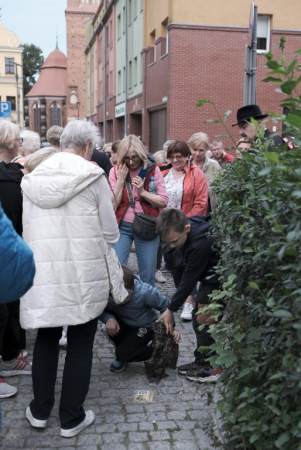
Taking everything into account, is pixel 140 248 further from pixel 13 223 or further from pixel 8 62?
pixel 8 62

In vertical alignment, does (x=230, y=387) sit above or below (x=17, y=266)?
below

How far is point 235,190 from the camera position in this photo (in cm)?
319

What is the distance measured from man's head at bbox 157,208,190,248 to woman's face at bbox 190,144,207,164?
3.01 meters

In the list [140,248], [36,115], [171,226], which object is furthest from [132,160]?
[36,115]

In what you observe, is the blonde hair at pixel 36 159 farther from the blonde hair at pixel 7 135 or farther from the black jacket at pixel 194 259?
the black jacket at pixel 194 259

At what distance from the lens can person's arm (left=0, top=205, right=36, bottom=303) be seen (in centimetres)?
183

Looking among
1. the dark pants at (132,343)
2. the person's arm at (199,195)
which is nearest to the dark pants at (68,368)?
the dark pants at (132,343)

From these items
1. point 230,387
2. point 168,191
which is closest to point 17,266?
point 230,387

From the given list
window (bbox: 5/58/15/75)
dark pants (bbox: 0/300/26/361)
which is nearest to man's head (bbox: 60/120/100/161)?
dark pants (bbox: 0/300/26/361)

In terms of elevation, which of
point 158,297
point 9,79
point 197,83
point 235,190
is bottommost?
point 158,297

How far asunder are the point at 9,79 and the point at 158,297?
229ft

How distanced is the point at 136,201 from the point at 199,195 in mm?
939

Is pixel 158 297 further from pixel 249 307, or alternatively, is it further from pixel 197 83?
pixel 197 83

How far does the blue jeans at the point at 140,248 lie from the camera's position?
553 cm
